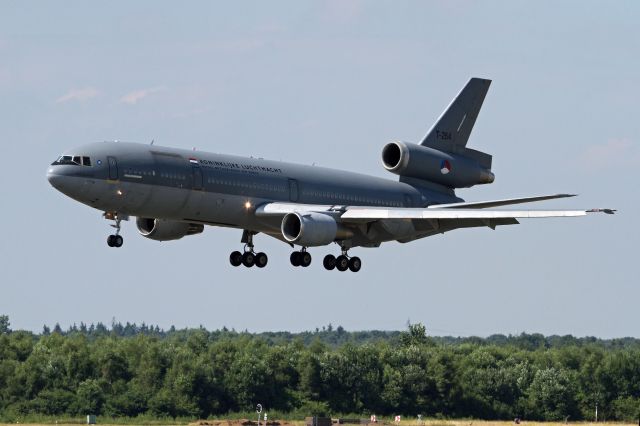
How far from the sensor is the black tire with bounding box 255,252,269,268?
8269 cm

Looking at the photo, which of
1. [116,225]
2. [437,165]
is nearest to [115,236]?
[116,225]

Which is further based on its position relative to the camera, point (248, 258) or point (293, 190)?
point (248, 258)

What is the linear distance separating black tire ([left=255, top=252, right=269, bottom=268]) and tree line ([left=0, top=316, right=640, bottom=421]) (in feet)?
151

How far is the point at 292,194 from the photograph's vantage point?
81500 mm

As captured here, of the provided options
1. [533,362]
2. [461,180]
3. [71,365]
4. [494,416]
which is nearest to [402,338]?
[533,362]

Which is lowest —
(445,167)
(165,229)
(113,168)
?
(165,229)

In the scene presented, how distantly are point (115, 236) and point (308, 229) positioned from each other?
981 cm

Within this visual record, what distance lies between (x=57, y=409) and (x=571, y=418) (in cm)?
4610

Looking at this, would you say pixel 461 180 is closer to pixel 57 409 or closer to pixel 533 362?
pixel 57 409

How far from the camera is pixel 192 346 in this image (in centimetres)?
14650

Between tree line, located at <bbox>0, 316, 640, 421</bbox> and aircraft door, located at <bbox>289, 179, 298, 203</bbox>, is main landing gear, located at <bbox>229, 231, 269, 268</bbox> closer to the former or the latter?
aircraft door, located at <bbox>289, 179, 298, 203</bbox>

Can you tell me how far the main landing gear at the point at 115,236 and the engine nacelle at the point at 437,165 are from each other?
66.1 feet

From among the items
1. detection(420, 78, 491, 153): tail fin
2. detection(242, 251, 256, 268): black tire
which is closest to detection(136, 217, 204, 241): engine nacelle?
detection(242, 251, 256, 268): black tire

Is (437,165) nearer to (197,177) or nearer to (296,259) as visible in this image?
(296,259)
